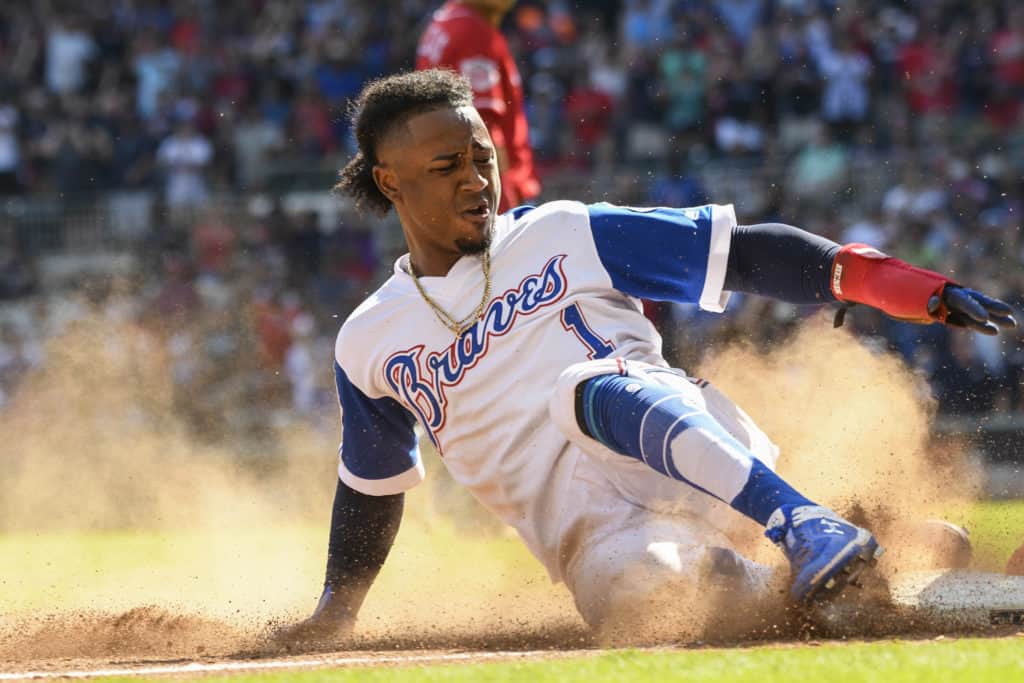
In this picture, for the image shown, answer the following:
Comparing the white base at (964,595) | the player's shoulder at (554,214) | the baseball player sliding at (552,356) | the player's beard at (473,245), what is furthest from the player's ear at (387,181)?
the white base at (964,595)

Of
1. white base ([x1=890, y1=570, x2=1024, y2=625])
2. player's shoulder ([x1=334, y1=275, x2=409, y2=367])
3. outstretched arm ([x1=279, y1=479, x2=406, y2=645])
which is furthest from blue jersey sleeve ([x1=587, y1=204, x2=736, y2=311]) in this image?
outstretched arm ([x1=279, y1=479, x2=406, y2=645])

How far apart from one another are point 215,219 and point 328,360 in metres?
2.93

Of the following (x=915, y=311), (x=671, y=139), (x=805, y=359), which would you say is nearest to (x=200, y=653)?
(x=915, y=311)

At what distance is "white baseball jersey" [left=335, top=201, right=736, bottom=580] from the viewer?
188 inches

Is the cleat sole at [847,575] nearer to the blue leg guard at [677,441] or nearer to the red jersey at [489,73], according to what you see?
the blue leg guard at [677,441]

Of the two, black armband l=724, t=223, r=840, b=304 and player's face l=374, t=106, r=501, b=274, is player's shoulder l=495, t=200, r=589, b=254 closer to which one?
player's face l=374, t=106, r=501, b=274

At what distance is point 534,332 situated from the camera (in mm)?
4801

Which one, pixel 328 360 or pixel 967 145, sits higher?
pixel 967 145

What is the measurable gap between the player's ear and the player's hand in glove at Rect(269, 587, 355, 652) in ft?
4.72

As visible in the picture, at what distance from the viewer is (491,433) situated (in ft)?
16.0

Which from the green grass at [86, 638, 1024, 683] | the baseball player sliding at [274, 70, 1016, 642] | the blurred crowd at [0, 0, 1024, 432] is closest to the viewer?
the green grass at [86, 638, 1024, 683]

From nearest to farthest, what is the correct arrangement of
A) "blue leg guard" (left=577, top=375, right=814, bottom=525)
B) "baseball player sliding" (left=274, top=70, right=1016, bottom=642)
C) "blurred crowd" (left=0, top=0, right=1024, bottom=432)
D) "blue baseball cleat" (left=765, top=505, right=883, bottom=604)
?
"blue baseball cleat" (left=765, top=505, right=883, bottom=604) → "blue leg guard" (left=577, top=375, right=814, bottom=525) → "baseball player sliding" (left=274, top=70, right=1016, bottom=642) → "blurred crowd" (left=0, top=0, right=1024, bottom=432)

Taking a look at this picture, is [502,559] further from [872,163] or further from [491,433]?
[872,163]

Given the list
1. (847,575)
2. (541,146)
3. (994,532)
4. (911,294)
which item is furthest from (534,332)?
(541,146)
